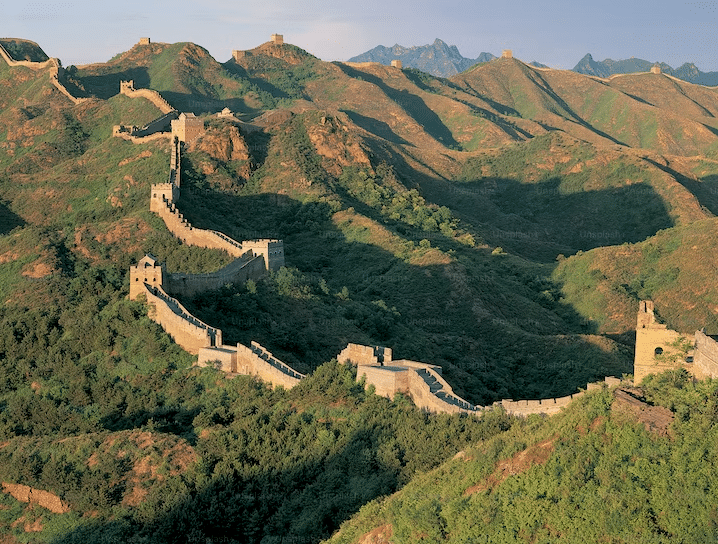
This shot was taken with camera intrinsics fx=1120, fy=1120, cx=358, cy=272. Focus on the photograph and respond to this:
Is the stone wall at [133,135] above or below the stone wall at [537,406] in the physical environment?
above

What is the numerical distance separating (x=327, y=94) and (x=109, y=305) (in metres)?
108

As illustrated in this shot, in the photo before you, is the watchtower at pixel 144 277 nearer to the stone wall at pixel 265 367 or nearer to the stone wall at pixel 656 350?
the stone wall at pixel 265 367

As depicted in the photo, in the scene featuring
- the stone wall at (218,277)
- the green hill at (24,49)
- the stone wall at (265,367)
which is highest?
the green hill at (24,49)

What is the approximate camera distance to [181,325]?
43.1 meters

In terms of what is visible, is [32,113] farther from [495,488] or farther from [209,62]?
[495,488]

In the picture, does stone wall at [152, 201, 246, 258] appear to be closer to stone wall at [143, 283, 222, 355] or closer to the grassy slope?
stone wall at [143, 283, 222, 355]

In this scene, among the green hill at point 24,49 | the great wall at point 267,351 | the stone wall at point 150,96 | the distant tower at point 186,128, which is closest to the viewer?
the great wall at point 267,351

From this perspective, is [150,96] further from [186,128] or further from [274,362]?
[274,362]

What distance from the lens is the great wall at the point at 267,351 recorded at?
28.0m

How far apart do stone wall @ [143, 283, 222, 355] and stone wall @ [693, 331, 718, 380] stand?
66.8ft

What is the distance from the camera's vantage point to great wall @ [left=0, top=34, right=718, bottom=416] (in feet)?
92.0

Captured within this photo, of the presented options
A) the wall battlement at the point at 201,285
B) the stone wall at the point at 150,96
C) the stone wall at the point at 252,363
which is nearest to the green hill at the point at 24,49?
the stone wall at the point at 150,96

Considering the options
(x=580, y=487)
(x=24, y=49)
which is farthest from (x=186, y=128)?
(x=580, y=487)

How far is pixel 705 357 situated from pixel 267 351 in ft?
61.3
